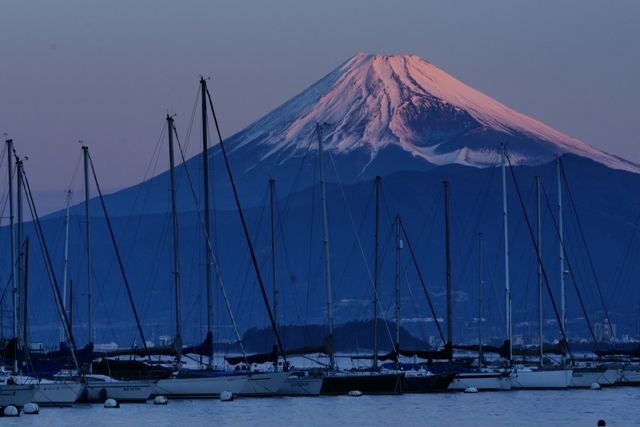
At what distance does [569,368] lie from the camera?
63.3 m

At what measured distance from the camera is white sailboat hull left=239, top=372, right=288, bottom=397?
5081 cm

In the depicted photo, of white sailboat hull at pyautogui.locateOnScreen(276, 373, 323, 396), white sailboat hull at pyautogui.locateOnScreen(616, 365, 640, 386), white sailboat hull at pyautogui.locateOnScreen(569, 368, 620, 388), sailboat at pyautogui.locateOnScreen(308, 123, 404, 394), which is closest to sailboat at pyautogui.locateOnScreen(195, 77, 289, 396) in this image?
white sailboat hull at pyautogui.locateOnScreen(276, 373, 323, 396)

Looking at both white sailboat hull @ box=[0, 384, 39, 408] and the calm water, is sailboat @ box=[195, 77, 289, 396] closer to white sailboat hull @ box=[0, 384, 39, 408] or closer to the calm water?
the calm water

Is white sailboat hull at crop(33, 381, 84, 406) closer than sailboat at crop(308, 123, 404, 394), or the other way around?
white sailboat hull at crop(33, 381, 84, 406)

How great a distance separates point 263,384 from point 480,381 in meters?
12.0

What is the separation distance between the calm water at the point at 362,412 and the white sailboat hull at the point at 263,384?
32 centimetres

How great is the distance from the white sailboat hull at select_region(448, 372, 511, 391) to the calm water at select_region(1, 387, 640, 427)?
246 cm

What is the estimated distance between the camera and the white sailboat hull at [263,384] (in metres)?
50.8

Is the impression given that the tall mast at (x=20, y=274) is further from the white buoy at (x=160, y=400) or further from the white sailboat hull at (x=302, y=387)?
the white sailboat hull at (x=302, y=387)

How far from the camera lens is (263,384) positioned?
51438 mm

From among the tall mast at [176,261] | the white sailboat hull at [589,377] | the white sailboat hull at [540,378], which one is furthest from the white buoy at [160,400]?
the white sailboat hull at [589,377]

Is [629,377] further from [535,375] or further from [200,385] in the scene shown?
[200,385]

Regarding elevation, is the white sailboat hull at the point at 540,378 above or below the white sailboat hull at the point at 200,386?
above

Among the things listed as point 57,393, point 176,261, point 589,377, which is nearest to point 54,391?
point 57,393
